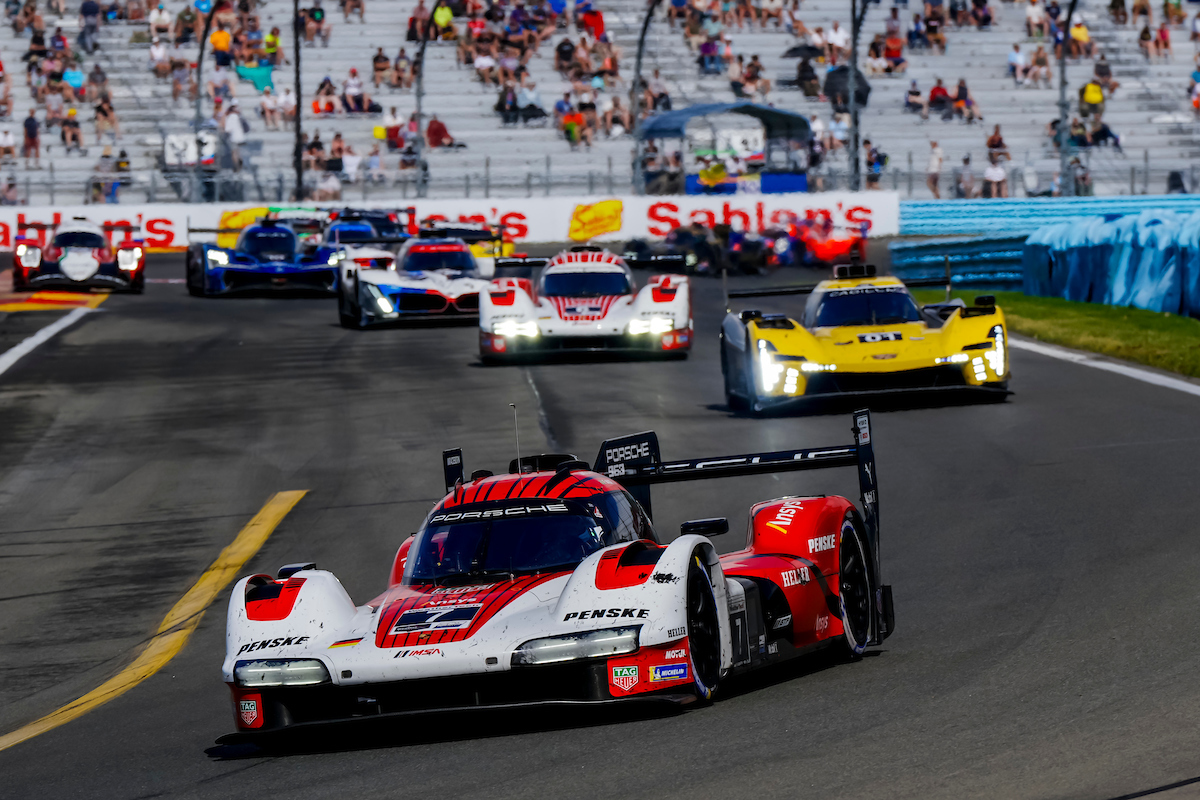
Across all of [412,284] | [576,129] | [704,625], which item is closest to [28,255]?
[412,284]

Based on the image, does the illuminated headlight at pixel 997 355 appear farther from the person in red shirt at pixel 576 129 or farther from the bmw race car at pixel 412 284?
the person in red shirt at pixel 576 129

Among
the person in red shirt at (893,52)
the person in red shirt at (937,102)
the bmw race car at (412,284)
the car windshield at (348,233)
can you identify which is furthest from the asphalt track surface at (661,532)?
the person in red shirt at (893,52)

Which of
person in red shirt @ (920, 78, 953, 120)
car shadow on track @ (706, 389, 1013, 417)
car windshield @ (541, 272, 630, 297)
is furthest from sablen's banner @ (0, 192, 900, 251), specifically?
car shadow on track @ (706, 389, 1013, 417)

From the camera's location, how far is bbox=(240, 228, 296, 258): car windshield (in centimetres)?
3114

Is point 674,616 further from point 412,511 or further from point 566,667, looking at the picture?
point 412,511

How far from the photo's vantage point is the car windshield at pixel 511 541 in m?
7.57

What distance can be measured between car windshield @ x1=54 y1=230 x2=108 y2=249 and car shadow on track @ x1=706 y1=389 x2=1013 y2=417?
18.3 m

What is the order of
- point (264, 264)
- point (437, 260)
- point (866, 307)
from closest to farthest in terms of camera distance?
point (866, 307)
point (437, 260)
point (264, 264)

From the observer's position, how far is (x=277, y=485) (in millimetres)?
14742

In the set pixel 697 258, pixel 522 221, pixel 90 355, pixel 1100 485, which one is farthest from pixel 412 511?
pixel 522 221

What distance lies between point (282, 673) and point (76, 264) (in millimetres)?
27010

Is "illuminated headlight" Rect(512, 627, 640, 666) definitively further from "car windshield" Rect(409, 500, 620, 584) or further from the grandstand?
the grandstand

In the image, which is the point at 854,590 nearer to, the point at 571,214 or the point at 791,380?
the point at 791,380

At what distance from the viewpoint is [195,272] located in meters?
31.6
